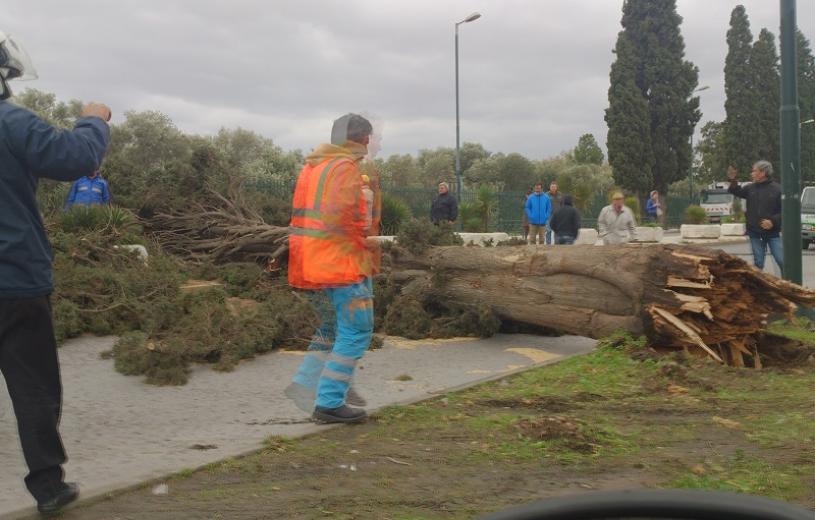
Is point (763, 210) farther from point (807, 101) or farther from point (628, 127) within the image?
point (807, 101)

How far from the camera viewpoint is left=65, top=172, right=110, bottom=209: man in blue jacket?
38.8 ft

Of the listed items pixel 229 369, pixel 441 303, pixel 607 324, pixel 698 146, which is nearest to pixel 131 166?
pixel 441 303

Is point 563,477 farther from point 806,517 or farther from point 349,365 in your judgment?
point 806,517

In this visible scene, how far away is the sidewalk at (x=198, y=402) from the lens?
477cm

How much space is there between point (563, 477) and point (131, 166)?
1122 cm

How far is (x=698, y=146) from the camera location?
9150 centimetres

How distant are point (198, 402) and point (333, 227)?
1.82 metres

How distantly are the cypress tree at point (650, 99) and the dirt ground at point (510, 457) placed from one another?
44.2m

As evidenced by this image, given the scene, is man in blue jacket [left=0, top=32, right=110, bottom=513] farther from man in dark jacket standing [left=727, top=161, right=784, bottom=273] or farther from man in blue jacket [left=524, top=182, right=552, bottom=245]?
man in blue jacket [left=524, top=182, right=552, bottom=245]

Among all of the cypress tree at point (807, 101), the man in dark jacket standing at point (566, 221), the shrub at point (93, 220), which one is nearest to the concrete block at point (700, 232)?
the man in dark jacket standing at point (566, 221)

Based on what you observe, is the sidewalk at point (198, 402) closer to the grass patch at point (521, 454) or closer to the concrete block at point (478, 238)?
the grass patch at point (521, 454)

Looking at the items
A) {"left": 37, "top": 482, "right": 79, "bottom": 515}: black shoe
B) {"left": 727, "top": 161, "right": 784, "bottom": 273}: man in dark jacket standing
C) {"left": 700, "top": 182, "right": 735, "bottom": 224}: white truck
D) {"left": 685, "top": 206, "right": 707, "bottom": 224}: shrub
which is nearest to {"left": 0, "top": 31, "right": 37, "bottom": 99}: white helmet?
{"left": 37, "top": 482, "right": 79, "bottom": 515}: black shoe

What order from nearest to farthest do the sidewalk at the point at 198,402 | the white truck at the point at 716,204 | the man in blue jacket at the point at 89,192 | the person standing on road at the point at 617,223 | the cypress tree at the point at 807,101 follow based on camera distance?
the sidewalk at the point at 198,402 < the man in blue jacket at the point at 89,192 < the person standing on road at the point at 617,223 < the white truck at the point at 716,204 < the cypress tree at the point at 807,101

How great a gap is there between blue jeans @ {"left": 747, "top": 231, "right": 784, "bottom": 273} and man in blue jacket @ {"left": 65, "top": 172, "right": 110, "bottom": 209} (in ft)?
28.6
